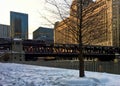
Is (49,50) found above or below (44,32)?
below

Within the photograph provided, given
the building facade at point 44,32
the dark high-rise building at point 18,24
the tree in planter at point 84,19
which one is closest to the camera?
the tree in planter at point 84,19

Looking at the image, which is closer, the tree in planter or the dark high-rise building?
the tree in planter

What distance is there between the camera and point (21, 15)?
12500cm

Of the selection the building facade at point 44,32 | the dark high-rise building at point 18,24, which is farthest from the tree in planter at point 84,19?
the dark high-rise building at point 18,24

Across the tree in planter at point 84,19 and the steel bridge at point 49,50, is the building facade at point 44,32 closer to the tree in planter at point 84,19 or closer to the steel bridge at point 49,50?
the tree in planter at point 84,19

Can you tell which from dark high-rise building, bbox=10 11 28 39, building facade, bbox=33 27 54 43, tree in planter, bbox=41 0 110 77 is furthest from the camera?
dark high-rise building, bbox=10 11 28 39

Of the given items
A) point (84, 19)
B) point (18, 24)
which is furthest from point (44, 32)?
point (18, 24)

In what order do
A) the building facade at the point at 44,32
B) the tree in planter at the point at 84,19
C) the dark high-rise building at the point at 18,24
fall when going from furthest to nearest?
the dark high-rise building at the point at 18,24 < the building facade at the point at 44,32 < the tree in planter at the point at 84,19

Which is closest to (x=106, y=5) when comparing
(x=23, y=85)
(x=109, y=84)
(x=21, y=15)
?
(x=109, y=84)

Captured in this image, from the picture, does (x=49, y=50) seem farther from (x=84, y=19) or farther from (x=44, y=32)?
(x=84, y=19)

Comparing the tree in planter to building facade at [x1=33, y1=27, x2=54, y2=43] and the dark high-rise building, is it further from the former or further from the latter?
the dark high-rise building

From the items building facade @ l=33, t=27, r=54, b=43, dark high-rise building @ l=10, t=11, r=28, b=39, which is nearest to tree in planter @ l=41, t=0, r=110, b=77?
building facade @ l=33, t=27, r=54, b=43

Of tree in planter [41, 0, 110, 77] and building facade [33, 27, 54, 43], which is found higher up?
building facade [33, 27, 54, 43]

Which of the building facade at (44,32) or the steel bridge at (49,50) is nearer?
the building facade at (44,32)
